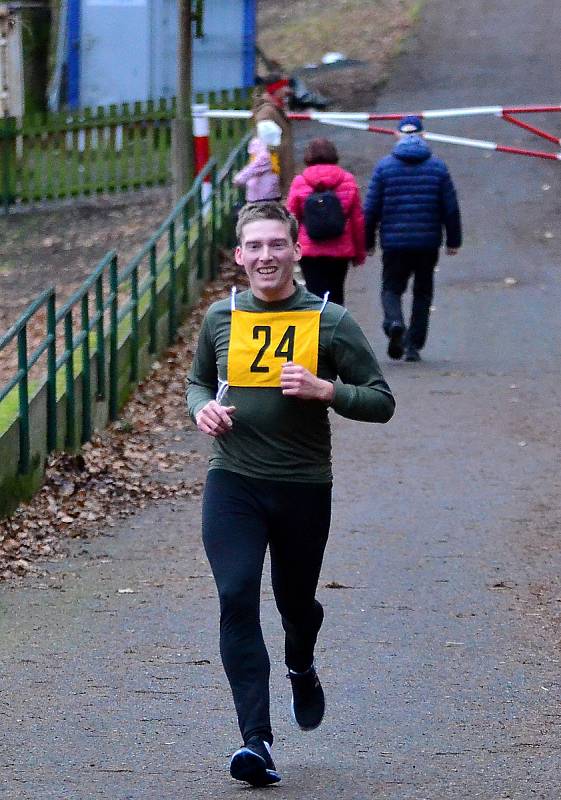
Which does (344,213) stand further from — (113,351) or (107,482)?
(107,482)

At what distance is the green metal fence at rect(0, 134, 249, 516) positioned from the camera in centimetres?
896

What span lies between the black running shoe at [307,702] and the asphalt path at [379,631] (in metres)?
0.12

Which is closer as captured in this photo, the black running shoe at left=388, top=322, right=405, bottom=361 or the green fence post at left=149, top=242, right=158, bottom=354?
the black running shoe at left=388, top=322, right=405, bottom=361

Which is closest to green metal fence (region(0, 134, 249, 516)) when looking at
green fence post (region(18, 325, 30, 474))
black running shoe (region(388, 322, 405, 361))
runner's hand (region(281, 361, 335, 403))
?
green fence post (region(18, 325, 30, 474))

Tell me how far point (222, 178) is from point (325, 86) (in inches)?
419

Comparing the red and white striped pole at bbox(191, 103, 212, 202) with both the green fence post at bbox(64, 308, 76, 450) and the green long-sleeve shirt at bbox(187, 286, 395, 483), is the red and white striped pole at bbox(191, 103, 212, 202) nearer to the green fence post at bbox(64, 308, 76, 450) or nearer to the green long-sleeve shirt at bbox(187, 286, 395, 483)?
the green fence post at bbox(64, 308, 76, 450)

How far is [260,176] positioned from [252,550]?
925 centimetres

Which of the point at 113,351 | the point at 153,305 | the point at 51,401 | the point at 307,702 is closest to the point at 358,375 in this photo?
the point at 307,702

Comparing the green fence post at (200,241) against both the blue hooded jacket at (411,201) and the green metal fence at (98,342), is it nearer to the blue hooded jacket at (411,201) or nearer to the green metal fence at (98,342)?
the green metal fence at (98,342)

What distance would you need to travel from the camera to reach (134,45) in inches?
984

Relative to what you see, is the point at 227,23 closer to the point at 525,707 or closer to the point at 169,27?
the point at 169,27

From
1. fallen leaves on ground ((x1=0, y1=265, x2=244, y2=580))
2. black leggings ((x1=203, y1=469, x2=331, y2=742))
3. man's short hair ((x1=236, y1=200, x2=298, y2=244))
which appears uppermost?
man's short hair ((x1=236, y1=200, x2=298, y2=244))

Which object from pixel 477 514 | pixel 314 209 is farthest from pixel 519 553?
pixel 314 209

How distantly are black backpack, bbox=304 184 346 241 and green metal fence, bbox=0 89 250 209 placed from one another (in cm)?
953
